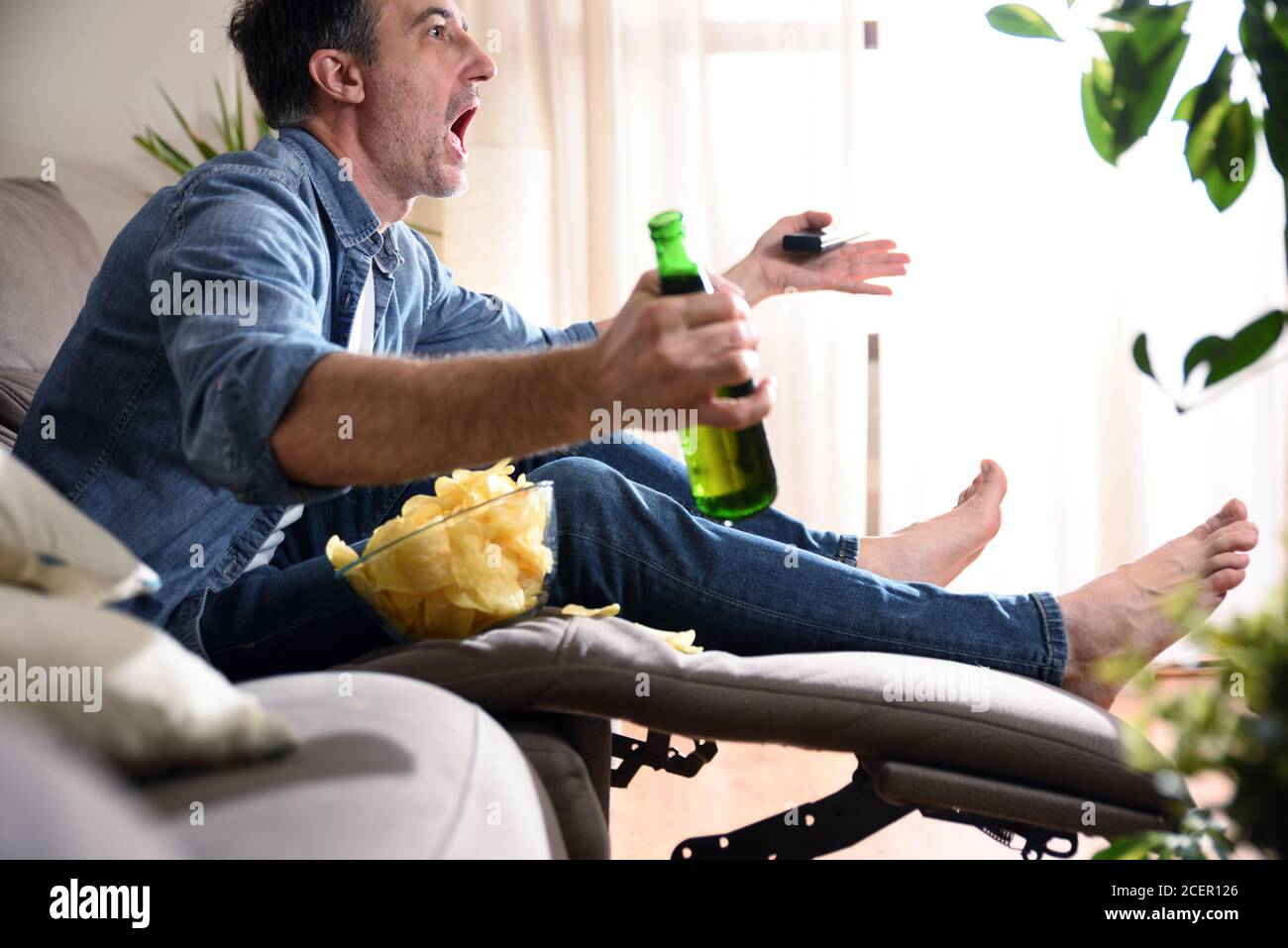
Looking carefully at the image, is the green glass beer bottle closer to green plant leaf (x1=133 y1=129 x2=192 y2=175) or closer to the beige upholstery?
the beige upholstery

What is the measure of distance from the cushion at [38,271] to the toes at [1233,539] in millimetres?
1547

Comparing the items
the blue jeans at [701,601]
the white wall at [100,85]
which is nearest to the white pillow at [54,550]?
the blue jeans at [701,601]

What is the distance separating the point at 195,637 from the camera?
116 cm

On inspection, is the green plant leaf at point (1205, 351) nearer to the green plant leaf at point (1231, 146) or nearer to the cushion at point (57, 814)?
the green plant leaf at point (1231, 146)

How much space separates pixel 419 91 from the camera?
158 centimetres

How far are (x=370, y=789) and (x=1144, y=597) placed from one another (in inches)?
37.8

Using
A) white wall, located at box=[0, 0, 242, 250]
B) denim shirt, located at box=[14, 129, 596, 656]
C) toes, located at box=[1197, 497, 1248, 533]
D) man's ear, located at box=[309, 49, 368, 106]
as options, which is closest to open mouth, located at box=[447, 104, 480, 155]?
man's ear, located at box=[309, 49, 368, 106]

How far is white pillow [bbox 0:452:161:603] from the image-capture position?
67 centimetres

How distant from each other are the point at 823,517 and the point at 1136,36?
2.33m

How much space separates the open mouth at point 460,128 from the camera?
5.41ft

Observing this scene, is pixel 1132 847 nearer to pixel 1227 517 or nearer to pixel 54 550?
pixel 54 550
